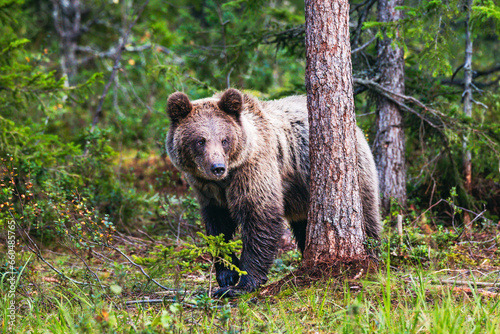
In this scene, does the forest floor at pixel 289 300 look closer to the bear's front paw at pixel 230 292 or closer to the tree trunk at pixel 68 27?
the bear's front paw at pixel 230 292

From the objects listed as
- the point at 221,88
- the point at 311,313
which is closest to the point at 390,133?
the point at 221,88

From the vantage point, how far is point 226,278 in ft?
17.9

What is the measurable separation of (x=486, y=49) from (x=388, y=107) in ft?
24.4

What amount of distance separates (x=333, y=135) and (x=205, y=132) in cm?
154

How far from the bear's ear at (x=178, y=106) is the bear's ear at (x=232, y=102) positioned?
1.34ft

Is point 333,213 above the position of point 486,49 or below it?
below

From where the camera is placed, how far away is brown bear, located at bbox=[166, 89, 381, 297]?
5.18 m

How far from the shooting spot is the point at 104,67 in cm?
1501

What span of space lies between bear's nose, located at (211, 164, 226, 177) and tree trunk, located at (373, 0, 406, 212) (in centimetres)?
360

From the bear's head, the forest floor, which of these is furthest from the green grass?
the bear's head

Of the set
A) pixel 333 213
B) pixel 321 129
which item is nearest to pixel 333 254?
pixel 333 213

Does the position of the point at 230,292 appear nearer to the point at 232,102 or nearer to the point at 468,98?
the point at 232,102

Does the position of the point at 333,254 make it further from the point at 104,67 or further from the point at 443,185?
the point at 104,67

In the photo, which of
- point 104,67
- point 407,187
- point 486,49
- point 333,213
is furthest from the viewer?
point 104,67
